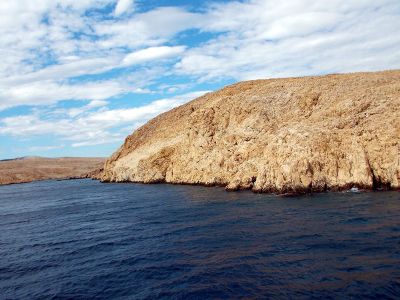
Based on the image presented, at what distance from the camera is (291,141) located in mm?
50125

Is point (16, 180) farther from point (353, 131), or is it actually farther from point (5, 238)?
point (353, 131)

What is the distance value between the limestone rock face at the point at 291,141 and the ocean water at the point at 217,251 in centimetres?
496

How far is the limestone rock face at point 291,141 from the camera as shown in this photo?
151ft

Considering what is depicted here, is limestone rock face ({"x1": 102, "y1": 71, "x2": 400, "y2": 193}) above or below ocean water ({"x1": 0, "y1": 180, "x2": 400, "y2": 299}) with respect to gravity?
above

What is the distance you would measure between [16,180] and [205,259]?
129 m

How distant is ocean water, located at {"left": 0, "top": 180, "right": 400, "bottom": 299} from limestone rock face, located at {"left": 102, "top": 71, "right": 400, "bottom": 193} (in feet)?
16.3

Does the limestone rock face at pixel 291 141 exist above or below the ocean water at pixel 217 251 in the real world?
above

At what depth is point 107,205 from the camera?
53.3 m

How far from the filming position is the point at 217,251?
85.7 ft

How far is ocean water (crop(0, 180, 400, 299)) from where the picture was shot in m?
19.8

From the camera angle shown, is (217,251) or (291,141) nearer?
(217,251)

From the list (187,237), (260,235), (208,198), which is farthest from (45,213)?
(260,235)

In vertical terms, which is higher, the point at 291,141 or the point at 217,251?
the point at 291,141

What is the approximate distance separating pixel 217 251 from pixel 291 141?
27.4m
